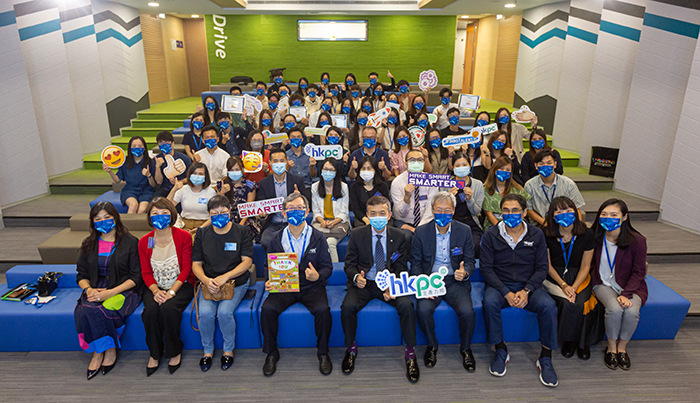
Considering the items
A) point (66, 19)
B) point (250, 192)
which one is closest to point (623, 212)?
point (250, 192)

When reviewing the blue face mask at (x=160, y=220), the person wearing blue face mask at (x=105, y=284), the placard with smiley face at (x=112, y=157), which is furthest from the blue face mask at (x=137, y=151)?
the blue face mask at (x=160, y=220)

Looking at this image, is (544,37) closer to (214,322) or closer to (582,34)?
(582,34)

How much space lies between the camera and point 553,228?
3314 millimetres

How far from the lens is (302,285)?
3.33m

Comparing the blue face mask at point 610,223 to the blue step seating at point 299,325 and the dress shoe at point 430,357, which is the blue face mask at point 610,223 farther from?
the dress shoe at point 430,357

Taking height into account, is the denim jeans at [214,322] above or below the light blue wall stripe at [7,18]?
below

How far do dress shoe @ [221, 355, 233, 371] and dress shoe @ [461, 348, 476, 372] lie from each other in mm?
1856

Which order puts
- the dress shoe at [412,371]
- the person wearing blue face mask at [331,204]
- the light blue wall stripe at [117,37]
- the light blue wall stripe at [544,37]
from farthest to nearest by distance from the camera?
the light blue wall stripe at [544,37], the light blue wall stripe at [117,37], the person wearing blue face mask at [331,204], the dress shoe at [412,371]

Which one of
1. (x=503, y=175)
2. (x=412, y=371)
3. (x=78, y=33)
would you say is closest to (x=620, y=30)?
(x=503, y=175)

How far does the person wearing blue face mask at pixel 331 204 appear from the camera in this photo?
4.23m

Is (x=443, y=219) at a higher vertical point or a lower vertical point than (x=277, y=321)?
higher

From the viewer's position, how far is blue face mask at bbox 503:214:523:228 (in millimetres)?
3168

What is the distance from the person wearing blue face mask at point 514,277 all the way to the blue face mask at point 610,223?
0.48m

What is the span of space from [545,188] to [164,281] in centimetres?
376
